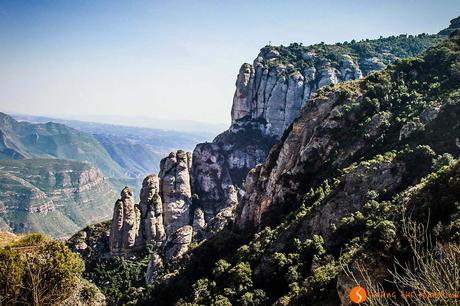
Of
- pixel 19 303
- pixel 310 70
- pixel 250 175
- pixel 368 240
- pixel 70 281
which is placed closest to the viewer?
pixel 368 240

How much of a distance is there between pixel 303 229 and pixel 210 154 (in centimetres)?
8948

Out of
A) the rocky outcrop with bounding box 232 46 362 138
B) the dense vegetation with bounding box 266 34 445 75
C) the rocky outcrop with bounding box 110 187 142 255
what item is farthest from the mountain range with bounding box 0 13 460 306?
the dense vegetation with bounding box 266 34 445 75

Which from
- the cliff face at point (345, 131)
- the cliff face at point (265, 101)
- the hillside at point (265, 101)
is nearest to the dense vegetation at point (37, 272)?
the cliff face at point (345, 131)

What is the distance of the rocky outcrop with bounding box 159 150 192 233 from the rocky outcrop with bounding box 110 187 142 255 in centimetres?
1016

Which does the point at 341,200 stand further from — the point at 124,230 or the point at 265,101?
the point at 265,101

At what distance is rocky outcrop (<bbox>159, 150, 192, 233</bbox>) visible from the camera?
367 ft

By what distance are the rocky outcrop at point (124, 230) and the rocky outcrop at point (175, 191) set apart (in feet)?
33.3

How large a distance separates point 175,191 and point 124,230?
19989 mm

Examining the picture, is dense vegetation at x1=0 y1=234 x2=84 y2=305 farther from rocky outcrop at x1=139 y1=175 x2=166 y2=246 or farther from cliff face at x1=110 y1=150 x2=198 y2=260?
rocky outcrop at x1=139 y1=175 x2=166 y2=246

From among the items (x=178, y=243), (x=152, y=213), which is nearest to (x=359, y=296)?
(x=178, y=243)

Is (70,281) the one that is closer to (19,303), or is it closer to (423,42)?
(19,303)

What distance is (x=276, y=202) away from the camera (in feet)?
215

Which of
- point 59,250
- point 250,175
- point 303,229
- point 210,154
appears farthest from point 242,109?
point 59,250

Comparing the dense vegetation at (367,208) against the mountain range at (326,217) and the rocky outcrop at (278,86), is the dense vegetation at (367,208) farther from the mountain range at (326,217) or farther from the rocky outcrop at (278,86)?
the rocky outcrop at (278,86)
